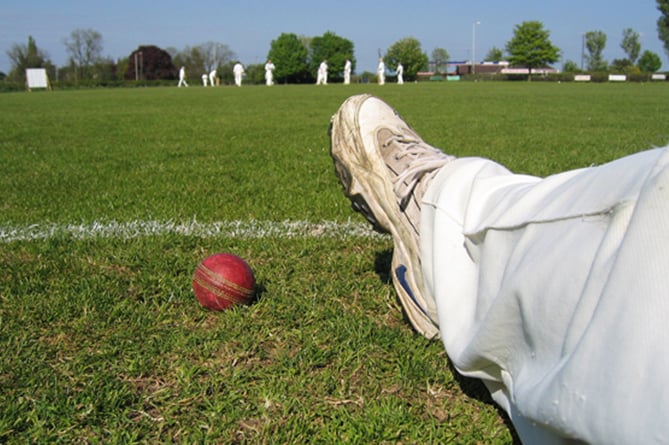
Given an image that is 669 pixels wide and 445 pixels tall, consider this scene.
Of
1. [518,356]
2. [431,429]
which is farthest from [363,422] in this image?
[518,356]

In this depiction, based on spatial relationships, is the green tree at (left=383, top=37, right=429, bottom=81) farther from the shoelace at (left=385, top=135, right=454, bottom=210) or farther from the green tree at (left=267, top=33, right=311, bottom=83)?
the shoelace at (left=385, top=135, right=454, bottom=210)

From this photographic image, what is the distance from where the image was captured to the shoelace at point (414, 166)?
7.48ft

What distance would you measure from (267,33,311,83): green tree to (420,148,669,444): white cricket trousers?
9233 centimetres

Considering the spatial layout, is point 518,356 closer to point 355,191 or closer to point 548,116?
point 355,191

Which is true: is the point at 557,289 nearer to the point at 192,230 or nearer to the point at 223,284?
the point at 223,284

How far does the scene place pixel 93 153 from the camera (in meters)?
7.11

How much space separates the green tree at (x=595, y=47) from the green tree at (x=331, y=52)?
47.2 m

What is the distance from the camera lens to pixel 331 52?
98312mm

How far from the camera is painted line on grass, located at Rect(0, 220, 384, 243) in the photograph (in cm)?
355

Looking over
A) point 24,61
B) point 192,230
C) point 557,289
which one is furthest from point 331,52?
point 557,289

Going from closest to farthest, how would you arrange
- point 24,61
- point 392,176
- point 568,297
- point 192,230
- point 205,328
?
point 568,297 → point 205,328 → point 392,176 → point 192,230 → point 24,61

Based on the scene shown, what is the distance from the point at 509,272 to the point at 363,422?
674 millimetres

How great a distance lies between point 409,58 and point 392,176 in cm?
10717

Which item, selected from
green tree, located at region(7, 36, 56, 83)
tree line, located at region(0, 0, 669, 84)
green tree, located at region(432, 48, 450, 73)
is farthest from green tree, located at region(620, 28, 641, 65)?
green tree, located at region(7, 36, 56, 83)
